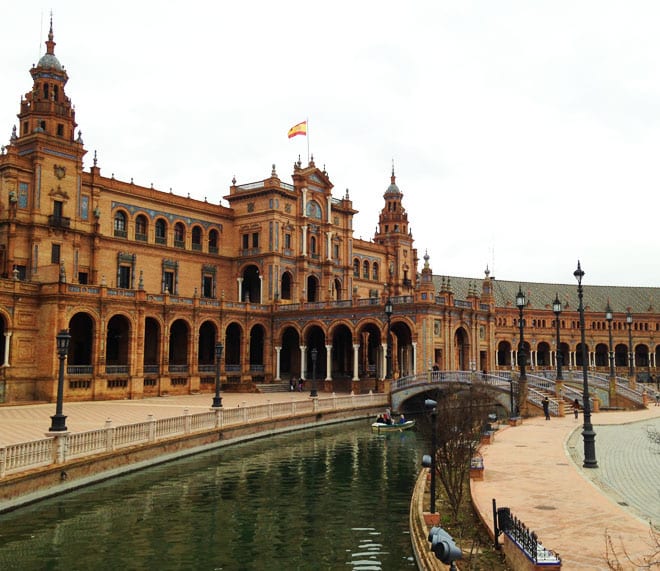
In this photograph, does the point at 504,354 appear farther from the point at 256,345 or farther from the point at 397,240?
Answer: the point at 256,345

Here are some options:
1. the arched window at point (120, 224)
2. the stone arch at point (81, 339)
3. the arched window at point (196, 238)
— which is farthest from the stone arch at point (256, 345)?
the stone arch at point (81, 339)

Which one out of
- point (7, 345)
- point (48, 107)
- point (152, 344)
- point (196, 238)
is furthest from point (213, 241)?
point (7, 345)

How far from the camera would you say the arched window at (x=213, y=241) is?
66375mm

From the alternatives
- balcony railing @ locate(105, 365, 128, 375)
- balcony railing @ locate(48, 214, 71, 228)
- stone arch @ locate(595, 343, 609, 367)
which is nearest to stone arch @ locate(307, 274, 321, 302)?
balcony railing @ locate(105, 365, 128, 375)

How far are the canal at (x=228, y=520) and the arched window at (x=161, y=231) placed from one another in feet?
120

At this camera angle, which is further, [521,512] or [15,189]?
[15,189]

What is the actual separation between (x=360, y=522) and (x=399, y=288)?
65.7 meters

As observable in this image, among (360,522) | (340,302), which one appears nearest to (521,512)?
(360,522)

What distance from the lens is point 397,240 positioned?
85000 millimetres

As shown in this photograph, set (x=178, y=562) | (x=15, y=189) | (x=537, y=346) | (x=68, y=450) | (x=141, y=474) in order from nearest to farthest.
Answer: (x=178, y=562), (x=68, y=450), (x=141, y=474), (x=15, y=189), (x=537, y=346)

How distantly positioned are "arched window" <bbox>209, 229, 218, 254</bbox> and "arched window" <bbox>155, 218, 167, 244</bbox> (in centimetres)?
565

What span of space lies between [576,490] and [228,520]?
29.6 feet

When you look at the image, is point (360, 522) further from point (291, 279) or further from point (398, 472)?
point (291, 279)

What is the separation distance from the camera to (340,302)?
192 feet
